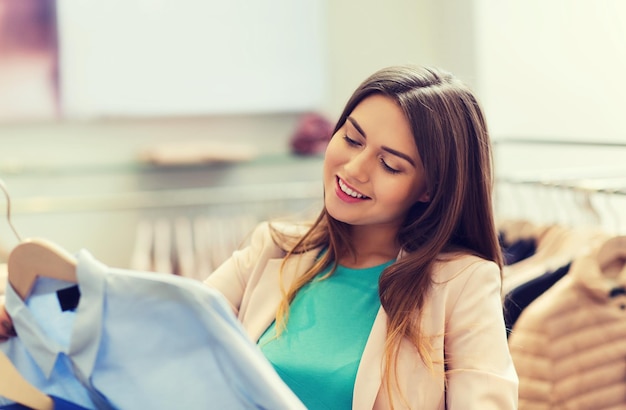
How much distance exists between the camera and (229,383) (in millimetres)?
964

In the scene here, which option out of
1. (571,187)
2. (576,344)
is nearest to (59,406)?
(576,344)

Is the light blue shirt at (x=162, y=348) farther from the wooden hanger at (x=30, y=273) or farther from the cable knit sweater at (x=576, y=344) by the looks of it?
the cable knit sweater at (x=576, y=344)

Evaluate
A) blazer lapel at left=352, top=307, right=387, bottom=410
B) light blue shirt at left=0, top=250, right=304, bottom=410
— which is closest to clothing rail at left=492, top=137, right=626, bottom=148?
blazer lapel at left=352, top=307, right=387, bottom=410

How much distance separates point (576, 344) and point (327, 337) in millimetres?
512

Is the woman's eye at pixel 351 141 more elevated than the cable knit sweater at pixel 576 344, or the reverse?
the woman's eye at pixel 351 141

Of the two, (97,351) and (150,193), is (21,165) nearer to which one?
(150,193)

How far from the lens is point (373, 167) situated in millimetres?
1215

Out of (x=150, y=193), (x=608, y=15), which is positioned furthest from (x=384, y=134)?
(x=150, y=193)

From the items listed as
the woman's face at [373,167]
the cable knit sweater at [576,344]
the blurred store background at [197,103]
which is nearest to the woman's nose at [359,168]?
the woman's face at [373,167]

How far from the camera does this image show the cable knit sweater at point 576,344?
57.2 inches

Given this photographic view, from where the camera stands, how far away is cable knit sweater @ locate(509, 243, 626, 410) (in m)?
1.45

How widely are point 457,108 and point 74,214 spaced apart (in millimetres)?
2198

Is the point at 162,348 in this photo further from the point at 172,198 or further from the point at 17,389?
the point at 172,198

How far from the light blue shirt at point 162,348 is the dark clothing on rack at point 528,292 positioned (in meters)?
0.77
